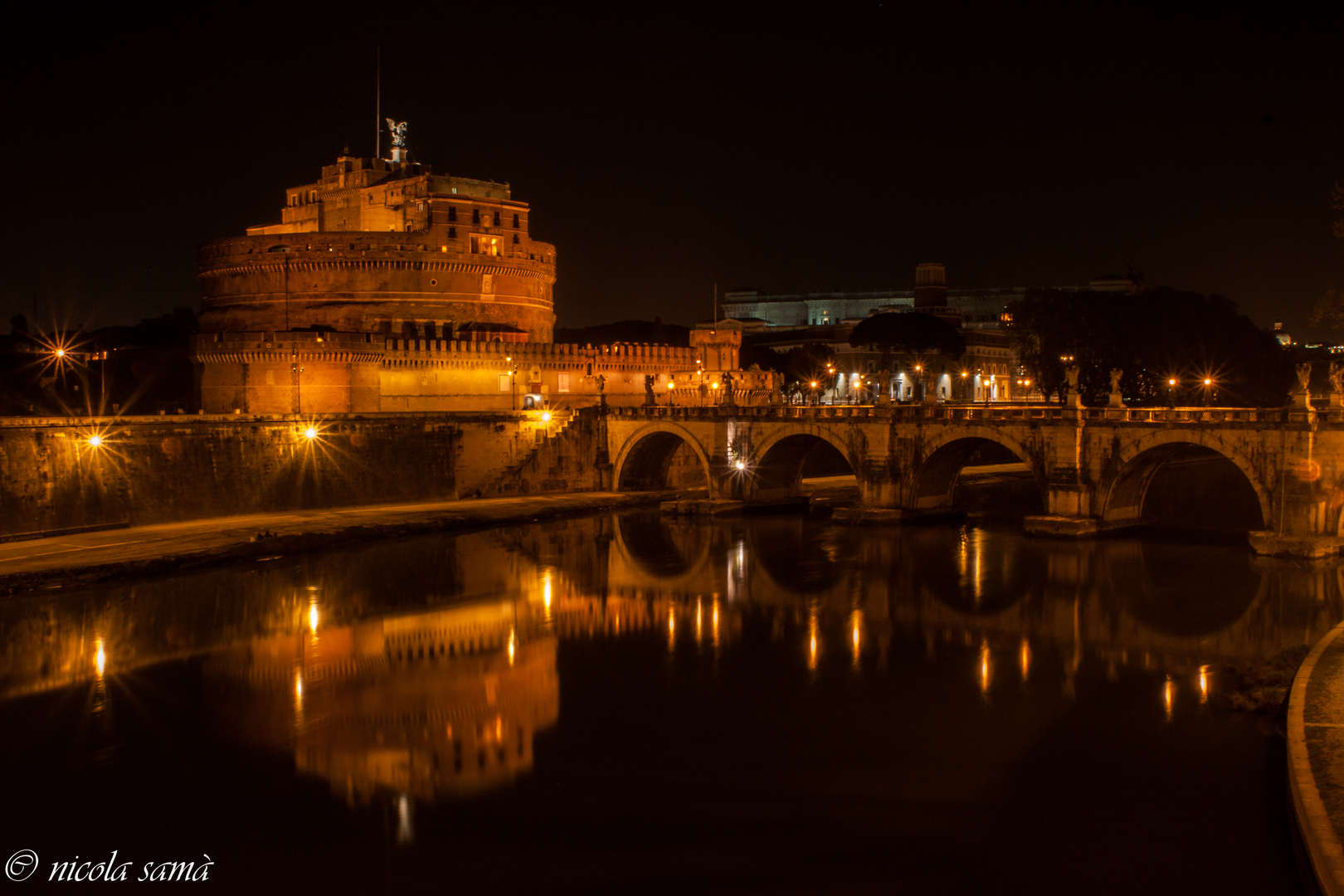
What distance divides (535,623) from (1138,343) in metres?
38.1

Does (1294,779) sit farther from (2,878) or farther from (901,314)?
(901,314)

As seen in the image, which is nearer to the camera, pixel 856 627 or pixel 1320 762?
pixel 1320 762

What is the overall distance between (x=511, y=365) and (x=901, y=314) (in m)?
36.0

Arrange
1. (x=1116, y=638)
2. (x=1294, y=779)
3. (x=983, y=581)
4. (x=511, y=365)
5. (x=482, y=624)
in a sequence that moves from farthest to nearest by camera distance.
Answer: (x=511, y=365)
(x=983, y=581)
(x=482, y=624)
(x=1116, y=638)
(x=1294, y=779)

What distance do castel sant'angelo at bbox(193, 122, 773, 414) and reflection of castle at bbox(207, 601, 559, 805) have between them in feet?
69.6

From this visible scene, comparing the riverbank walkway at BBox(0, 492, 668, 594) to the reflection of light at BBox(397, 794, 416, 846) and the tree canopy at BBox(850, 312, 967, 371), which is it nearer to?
the reflection of light at BBox(397, 794, 416, 846)

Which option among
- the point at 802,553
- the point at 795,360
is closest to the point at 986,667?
the point at 802,553

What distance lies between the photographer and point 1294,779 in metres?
12.9

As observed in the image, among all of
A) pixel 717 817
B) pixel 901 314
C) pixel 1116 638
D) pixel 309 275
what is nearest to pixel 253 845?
pixel 717 817

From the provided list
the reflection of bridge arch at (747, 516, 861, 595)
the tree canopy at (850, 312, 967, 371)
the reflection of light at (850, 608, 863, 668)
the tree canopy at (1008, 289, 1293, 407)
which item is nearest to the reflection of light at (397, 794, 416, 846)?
the reflection of light at (850, 608, 863, 668)

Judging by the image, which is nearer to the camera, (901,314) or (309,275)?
(309,275)

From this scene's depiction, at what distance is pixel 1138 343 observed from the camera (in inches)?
2146

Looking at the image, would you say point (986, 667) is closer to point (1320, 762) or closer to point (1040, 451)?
point (1320, 762)

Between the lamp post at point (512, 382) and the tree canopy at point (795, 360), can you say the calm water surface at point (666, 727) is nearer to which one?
the lamp post at point (512, 382)
